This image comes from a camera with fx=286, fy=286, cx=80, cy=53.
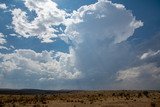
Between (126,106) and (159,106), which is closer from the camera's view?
(159,106)

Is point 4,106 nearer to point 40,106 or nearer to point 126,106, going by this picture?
point 40,106

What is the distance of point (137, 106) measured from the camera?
51875 millimetres

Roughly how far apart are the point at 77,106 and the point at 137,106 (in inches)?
Answer: 431

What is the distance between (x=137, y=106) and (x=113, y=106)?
4469 mm

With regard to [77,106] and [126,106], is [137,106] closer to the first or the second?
[126,106]

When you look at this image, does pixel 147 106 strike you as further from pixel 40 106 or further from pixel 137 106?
pixel 40 106

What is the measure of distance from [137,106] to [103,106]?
20.7 ft

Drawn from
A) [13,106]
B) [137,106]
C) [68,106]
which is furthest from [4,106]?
[137,106]

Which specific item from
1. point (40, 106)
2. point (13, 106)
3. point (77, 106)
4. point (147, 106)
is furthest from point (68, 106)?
point (147, 106)

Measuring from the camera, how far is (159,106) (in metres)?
47.2

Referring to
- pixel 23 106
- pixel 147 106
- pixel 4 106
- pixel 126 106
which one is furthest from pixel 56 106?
pixel 147 106

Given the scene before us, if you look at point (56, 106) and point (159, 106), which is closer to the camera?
point (159, 106)

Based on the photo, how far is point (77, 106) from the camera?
174 feet

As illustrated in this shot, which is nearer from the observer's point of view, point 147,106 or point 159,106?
point 159,106
